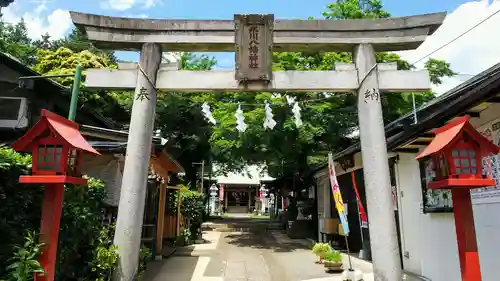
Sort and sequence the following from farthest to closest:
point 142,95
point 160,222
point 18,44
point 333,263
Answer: point 18,44 < point 160,222 < point 333,263 < point 142,95

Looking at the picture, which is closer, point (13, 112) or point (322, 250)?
point (322, 250)

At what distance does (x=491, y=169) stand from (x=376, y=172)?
193 centimetres

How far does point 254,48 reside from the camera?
22.5 ft

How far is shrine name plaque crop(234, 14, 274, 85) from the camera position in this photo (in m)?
6.80

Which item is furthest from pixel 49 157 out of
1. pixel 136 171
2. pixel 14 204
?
pixel 136 171

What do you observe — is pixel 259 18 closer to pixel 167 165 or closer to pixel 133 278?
pixel 133 278

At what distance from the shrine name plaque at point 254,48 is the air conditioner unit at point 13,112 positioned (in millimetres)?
10979

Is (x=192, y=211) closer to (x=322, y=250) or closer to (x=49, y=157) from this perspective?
(x=322, y=250)

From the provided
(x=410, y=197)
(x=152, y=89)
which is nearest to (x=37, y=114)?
(x=152, y=89)

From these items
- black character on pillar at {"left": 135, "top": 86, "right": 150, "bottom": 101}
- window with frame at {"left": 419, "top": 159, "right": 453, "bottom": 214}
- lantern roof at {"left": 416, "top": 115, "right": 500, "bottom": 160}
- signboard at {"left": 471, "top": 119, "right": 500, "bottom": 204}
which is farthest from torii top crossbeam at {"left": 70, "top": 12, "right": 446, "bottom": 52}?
lantern roof at {"left": 416, "top": 115, "right": 500, "bottom": 160}

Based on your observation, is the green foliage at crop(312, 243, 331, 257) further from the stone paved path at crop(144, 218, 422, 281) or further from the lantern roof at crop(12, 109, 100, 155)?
the lantern roof at crop(12, 109, 100, 155)

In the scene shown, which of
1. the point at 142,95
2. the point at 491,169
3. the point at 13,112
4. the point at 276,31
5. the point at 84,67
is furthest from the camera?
the point at 84,67

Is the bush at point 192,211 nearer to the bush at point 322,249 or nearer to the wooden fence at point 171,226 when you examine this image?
the wooden fence at point 171,226

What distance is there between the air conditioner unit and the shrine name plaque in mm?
10979
